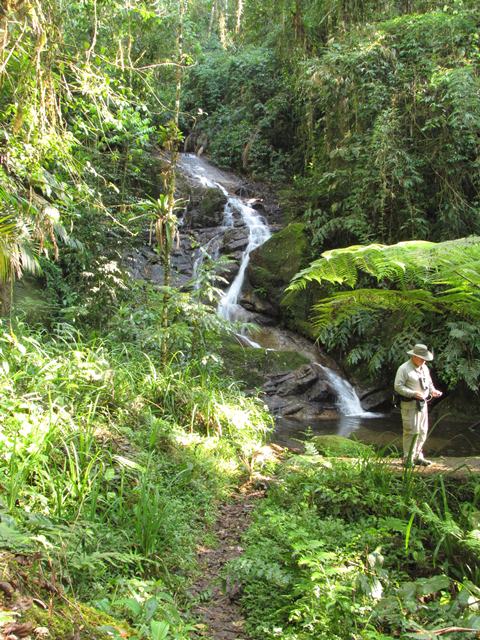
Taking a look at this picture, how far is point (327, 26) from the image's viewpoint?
1455cm

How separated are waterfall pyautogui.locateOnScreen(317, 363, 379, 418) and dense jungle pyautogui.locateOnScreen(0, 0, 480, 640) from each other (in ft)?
0.19

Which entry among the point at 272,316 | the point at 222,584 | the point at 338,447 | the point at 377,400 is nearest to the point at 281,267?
the point at 272,316

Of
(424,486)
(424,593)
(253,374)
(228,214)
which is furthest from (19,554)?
(228,214)

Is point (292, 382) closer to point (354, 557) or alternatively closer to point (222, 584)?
point (354, 557)

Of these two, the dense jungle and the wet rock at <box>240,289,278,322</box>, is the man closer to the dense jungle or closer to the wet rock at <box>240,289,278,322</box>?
the dense jungle

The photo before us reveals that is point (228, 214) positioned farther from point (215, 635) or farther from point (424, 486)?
point (215, 635)

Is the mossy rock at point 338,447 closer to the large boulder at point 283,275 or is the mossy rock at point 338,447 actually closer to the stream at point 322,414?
the stream at point 322,414

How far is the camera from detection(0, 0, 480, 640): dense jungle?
319 centimetres

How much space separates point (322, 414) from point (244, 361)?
76.0 inches

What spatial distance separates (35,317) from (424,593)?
6.51 metres

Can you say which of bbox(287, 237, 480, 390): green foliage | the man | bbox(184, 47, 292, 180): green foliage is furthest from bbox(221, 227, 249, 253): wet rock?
the man

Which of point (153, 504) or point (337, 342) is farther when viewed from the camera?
point (337, 342)

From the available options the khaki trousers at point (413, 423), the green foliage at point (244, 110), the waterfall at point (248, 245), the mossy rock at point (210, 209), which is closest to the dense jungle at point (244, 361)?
the waterfall at point (248, 245)

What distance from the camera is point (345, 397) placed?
11250mm
